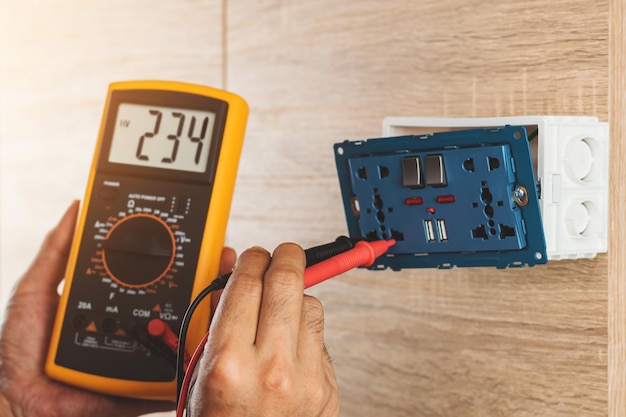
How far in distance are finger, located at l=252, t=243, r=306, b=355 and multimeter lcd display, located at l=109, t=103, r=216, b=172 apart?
12.2 inches

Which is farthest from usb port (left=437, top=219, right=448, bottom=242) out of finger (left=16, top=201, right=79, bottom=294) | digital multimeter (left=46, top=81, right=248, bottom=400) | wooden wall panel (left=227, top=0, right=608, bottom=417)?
finger (left=16, top=201, right=79, bottom=294)

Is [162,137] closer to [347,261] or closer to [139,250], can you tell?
[139,250]

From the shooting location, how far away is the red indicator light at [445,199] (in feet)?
2.11

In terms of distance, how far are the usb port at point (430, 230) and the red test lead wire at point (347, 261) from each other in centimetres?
3

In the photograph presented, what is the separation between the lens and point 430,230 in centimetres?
66

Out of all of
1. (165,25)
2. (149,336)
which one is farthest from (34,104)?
(149,336)

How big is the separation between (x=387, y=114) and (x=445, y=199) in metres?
0.21

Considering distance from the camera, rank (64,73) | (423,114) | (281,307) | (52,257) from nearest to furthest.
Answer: (281,307), (423,114), (52,257), (64,73)

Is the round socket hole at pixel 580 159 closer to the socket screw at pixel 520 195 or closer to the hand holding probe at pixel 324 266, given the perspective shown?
the socket screw at pixel 520 195

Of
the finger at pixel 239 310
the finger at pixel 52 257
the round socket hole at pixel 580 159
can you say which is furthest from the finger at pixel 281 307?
the finger at pixel 52 257

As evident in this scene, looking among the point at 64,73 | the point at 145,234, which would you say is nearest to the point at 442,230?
the point at 145,234

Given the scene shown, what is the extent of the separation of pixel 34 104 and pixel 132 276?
563 mm

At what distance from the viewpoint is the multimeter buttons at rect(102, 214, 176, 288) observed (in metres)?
0.81

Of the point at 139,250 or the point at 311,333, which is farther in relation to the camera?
the point at 139,250
